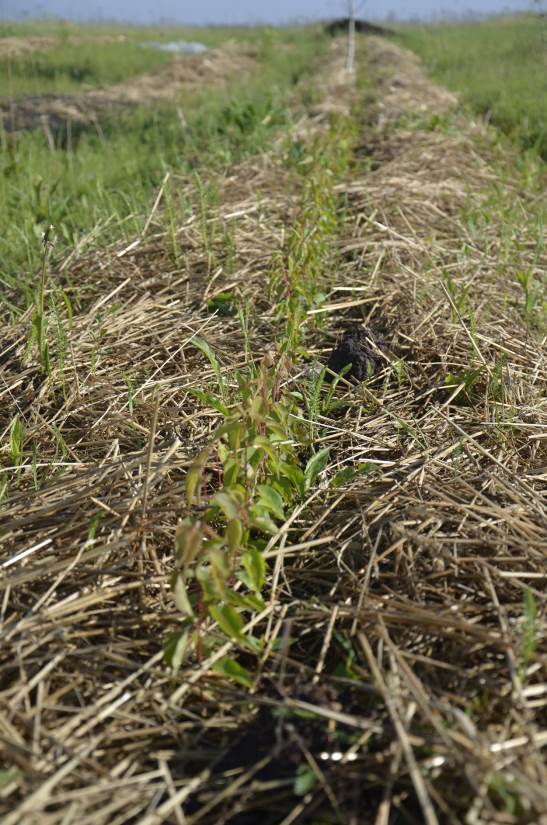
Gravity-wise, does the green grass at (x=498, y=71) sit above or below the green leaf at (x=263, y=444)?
above

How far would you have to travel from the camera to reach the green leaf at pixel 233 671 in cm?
130

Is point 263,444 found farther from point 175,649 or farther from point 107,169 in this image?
point 107,169

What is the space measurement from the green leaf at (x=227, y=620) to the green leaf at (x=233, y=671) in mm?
51

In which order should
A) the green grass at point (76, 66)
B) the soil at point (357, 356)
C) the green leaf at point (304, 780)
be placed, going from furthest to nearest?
the green grass at point (76, 66) → the soil at point (357, 356) → the green leaf at point (304, 780)

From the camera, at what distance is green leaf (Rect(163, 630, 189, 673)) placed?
127cm

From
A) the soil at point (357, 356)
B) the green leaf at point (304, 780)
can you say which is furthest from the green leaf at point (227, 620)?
the soil at point (357, 356)

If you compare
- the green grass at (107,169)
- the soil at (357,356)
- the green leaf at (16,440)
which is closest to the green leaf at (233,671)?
the green leaf at (16,440)

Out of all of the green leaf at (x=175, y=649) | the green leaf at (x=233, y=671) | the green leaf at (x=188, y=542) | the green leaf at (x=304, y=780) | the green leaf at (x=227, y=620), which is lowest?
the green leaf at (x=304, y=780)

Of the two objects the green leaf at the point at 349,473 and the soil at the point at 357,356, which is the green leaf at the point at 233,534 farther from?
the soil at the point at 357,356

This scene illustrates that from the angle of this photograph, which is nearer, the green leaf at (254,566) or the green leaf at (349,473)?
the green leaf at (254,566)

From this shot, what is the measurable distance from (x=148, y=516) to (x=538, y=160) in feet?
17.2

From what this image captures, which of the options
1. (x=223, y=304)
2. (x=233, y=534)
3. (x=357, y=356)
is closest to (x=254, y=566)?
(x=233, y=534)

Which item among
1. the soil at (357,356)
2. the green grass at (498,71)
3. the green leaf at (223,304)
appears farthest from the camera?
the green grass at (498,71)

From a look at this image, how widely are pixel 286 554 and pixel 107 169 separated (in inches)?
159
